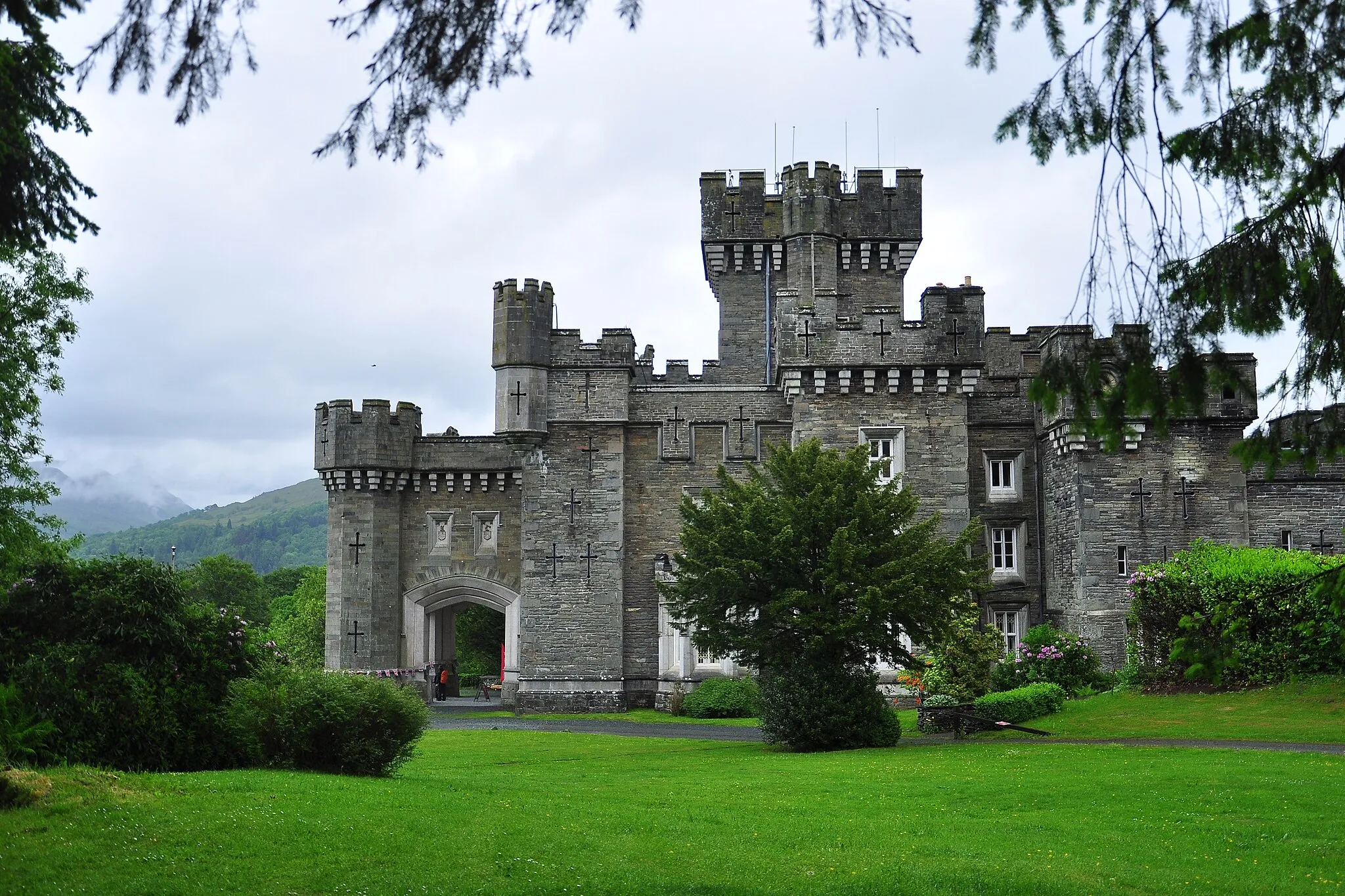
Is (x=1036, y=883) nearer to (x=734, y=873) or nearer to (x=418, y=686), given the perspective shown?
(x=734, y=873)

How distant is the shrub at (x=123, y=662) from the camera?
14.2 meters

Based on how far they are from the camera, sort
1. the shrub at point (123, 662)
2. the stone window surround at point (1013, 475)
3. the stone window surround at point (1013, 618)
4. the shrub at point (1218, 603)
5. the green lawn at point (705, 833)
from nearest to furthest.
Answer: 1. the green lawn at point (705, 833)
2. the shrub at point (123, 662)
3. the shrub at point (1218, 603)
4. the stone window surround at point (1013, 618)
5. the stone window surround at point (1013, 475)

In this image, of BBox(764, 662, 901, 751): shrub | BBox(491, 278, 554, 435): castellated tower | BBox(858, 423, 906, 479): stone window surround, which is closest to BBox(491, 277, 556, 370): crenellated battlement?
BBox(491, 278, 554, 435): castellated tower

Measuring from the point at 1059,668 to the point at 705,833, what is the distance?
18.1m

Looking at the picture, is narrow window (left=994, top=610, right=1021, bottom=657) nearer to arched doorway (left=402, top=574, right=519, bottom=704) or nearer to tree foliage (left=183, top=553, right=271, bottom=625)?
arched doorway (left=402, top=574, right=519, bottom=704)

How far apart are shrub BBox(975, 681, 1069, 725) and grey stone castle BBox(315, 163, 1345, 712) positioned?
4953 millimetres

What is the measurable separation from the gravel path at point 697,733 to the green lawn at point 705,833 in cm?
229

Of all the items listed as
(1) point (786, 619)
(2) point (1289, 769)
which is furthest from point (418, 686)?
(2) point (1289, 769)

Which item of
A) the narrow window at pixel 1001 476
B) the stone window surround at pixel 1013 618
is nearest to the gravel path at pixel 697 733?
the stone window surround at pixel 1013 618

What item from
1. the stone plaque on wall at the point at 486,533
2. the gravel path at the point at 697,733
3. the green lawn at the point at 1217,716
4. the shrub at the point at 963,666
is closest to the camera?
the gravel path at the point at 697,733

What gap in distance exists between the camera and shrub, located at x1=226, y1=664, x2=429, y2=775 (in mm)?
15289

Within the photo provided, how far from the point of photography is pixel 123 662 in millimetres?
15102

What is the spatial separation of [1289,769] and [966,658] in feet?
35.1

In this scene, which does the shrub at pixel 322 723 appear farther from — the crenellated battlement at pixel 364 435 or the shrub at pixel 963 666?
the crenellated battlement at pixel 364 435
